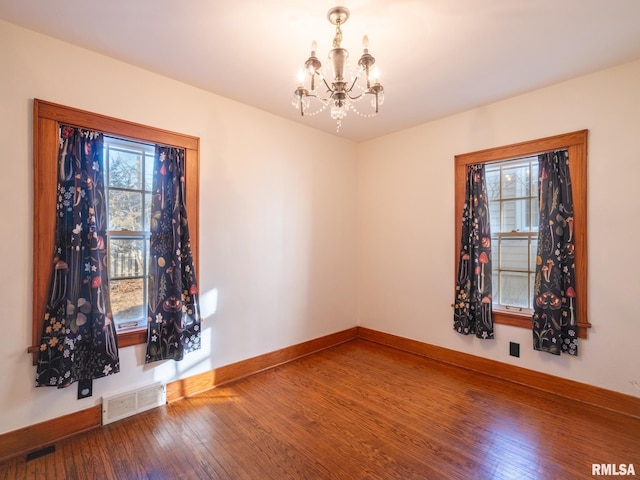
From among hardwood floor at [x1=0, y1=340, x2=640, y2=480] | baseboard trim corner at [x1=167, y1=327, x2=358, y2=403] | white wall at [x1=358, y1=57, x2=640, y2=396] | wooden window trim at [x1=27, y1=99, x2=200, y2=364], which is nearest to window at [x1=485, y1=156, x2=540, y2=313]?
white wall at [x1=358, y1=57, x2=640, y2=396]

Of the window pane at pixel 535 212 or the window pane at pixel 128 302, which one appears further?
the window pane at pixel 535 212

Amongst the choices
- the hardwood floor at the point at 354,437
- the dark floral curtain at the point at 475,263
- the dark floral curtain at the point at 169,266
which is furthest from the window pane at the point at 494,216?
the dark floral curtain at the point at 169,266

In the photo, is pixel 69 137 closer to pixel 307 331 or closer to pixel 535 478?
pixel 307 331

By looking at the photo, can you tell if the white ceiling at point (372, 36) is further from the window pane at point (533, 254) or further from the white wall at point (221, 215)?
the window pane at point (533, 254)

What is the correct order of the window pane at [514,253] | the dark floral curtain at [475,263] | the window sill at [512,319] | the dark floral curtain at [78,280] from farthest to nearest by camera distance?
the dark floral curtain at [475,263] < the window pane at [514,253] < the window sill at [512,319] < the dark floral curtain at [78,280]

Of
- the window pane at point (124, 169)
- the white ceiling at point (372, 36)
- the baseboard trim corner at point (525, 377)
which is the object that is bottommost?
the baseboard trim corner at point (525, 377)

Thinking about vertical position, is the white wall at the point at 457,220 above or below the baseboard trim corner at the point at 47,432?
above

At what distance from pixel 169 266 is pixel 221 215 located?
2.26 ft

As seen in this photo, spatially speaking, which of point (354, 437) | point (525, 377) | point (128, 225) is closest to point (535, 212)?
point (525, 377)

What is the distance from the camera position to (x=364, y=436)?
218cm

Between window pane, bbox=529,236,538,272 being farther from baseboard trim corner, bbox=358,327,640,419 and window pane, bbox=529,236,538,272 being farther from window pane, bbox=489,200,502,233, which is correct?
baseboard trim corner, bbox=358,327,640,419

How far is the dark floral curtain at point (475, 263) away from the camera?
3197 mm

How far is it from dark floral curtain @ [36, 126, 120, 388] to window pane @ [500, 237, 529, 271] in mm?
3644

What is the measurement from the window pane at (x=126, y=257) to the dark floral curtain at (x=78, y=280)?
0.61 ft
